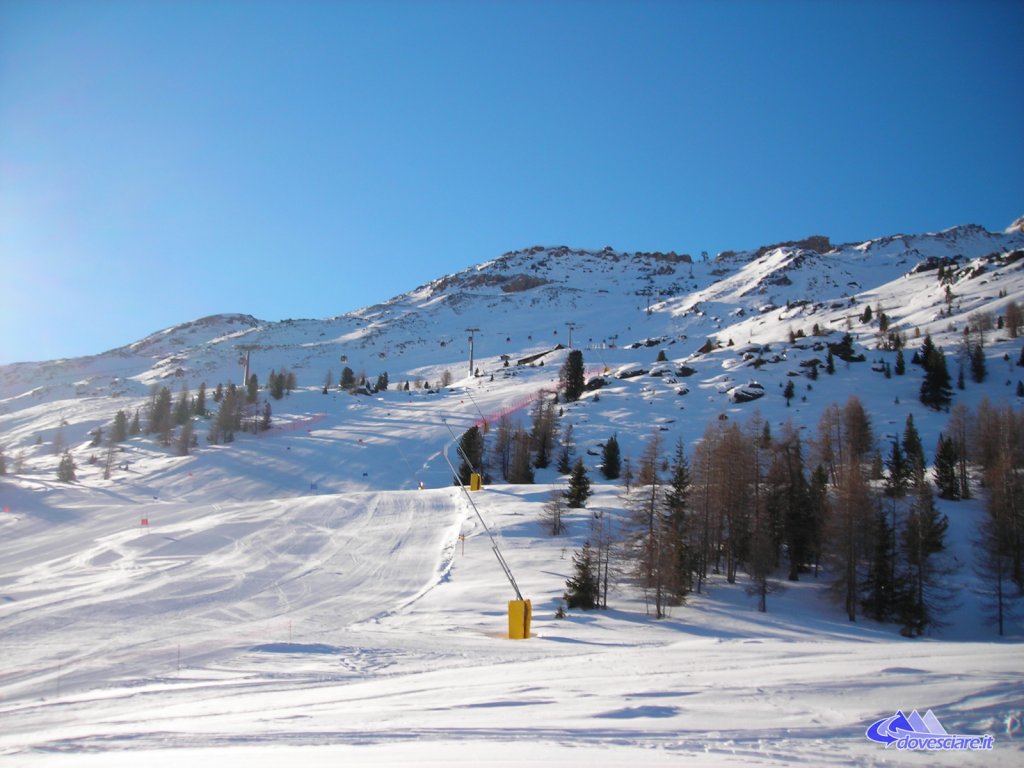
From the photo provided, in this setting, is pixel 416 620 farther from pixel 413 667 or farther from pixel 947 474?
pixel 947 474

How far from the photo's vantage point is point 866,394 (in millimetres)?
Answer: 69500

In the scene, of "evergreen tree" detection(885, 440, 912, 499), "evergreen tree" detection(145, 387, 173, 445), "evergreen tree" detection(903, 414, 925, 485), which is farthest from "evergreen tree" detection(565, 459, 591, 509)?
"evergreen tree" detection(145, 387, 173, 445)

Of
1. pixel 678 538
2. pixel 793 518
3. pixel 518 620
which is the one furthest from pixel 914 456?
pixel 518 620

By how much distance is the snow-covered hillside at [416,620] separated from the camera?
721 centimetres

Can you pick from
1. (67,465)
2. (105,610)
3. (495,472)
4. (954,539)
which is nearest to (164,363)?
(67,465)

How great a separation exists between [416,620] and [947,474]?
130 feet

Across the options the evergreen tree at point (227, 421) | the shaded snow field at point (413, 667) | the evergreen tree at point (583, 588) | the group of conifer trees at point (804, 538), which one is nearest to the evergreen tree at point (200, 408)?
the evergreen tree at point (227, 421)

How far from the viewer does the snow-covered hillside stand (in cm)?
721

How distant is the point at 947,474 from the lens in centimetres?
4197

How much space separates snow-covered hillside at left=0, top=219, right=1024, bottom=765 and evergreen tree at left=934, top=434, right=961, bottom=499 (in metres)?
2.23

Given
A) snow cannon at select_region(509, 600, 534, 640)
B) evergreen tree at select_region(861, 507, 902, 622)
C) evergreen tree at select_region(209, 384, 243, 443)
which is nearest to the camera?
snow cannon at select_region(509, 600, 534, 640)

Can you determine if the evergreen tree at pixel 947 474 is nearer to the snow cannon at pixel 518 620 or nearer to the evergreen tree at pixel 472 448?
the evergreen tree at pixel 472 448

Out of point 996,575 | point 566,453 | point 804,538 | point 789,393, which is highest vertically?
point 789,393

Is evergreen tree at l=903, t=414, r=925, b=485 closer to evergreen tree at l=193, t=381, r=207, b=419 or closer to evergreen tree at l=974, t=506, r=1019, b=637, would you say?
evergreen tree at l=974, t=506, r=1019, b=637
